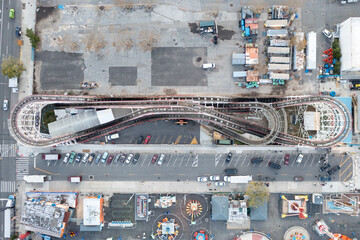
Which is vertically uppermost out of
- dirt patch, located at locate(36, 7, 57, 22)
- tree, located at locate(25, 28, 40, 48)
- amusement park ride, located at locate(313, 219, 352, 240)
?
dirt patch, located at locate(36, 7, 57, 22)

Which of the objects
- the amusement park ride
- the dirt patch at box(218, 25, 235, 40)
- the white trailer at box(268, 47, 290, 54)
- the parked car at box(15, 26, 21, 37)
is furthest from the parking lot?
the parked car at box(15, 26, 21, 37)

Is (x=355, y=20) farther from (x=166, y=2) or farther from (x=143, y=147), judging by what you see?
(x=143, y=147)

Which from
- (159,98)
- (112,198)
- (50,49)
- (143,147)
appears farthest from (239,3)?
(112,198)

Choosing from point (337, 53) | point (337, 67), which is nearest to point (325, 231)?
point (337, 67)

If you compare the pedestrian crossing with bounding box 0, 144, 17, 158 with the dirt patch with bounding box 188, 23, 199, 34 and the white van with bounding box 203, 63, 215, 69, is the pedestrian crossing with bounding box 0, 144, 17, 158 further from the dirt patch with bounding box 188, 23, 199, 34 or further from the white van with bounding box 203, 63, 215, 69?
the dirt patch with bounding box 188, 23, 199, 34

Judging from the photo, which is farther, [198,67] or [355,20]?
[198,67]

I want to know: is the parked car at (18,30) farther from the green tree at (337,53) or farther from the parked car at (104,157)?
the green tree at (337,53)

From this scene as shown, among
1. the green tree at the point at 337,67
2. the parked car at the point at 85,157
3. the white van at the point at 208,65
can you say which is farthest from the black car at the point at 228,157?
the parked car at the point at 85,157
